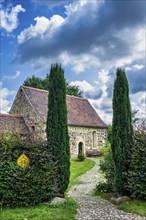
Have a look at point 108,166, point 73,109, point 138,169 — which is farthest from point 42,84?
point 138,169

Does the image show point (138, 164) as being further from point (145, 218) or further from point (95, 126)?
point (95, 126)

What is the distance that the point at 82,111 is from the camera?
105ft

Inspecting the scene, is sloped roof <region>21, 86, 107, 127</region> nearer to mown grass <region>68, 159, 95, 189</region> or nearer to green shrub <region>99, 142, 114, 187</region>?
mown grass <region>68, 159, 95, 189</region>

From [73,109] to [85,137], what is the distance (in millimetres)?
3508

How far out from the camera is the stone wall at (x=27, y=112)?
26.1m

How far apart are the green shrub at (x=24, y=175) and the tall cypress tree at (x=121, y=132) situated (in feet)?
7.83

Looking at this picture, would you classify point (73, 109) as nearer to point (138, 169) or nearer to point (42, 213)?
point (138, 169)

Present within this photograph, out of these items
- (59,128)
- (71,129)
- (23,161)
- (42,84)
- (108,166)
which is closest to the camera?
(23,161)

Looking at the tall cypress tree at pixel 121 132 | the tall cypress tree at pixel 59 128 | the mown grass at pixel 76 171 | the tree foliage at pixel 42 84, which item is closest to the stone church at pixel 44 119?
the mown grass at pixel 76 171

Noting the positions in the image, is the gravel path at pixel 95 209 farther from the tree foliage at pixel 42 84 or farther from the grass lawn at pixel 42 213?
the tree foliage at pixel 42 84

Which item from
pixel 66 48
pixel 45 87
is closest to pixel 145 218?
pixel 66 48

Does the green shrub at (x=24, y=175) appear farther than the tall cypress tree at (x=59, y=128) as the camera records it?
No

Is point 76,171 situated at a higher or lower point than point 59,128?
lower

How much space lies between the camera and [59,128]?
977 cm
